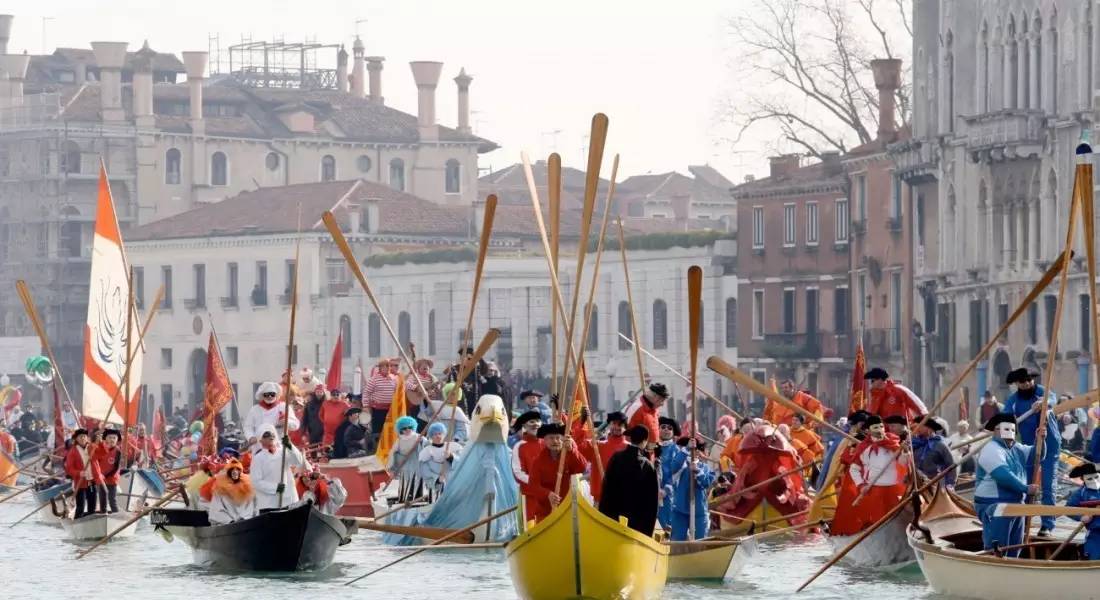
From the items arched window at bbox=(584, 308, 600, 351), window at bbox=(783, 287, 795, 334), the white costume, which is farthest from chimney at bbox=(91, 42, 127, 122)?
the white costume

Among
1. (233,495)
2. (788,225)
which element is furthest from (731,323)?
(233,495)

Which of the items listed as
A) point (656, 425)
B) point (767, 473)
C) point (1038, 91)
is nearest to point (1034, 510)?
point (656, 425)

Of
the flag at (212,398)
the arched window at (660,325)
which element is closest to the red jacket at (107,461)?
the flag at (212,398)

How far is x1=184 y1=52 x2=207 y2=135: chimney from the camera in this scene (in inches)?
3967

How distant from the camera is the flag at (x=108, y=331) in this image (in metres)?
38.3

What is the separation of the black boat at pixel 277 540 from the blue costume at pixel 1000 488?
22.0ft

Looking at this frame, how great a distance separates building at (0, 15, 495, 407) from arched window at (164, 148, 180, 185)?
1.9 inches

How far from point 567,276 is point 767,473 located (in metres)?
52.5

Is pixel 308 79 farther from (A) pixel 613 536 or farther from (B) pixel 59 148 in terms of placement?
(A) pixel 613 536

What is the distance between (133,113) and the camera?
3979 inches

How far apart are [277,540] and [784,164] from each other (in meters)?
50.0

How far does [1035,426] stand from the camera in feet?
82.1

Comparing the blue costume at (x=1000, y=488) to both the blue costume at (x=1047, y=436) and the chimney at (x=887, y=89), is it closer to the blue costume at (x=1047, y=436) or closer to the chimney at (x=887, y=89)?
the blue costume at (x=1047, y=436)

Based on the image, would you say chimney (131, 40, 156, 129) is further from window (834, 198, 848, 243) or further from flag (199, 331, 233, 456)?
flag (199, 331, 233, 456)
